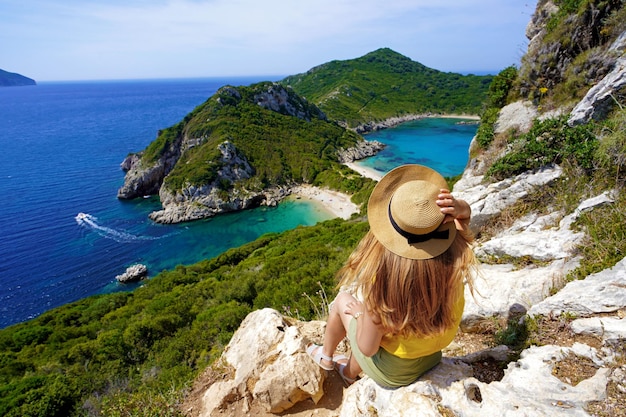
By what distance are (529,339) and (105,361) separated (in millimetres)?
14245

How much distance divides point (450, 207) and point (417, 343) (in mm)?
1183

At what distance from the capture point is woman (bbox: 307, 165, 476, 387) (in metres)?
2.05

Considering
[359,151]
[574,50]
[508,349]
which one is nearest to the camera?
[508,349]

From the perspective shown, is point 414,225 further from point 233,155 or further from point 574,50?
point 233,155

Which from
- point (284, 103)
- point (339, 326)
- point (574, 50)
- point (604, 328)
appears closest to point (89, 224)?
point (339, 326)

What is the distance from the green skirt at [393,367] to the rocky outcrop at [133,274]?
113ft

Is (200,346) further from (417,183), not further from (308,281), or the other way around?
(417,183)

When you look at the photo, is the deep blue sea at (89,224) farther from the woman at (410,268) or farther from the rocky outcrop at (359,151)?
the woman at (410,268)

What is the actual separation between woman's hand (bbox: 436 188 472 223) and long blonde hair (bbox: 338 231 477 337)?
0.59ft

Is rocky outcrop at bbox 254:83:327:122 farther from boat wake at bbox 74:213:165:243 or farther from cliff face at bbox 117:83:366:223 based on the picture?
boat wake at bbox 74:213:165:243

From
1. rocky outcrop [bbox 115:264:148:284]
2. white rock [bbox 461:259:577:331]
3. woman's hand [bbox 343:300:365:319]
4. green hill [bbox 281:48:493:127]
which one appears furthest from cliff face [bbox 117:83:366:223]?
woman's hand [bbox 343:300:365:319]

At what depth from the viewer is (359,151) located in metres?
71.8

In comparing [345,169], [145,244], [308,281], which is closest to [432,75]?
[345,169]

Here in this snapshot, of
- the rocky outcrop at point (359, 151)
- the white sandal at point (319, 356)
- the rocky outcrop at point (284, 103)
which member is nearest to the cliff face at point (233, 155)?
the rocky outcrop at point (284, 103)
